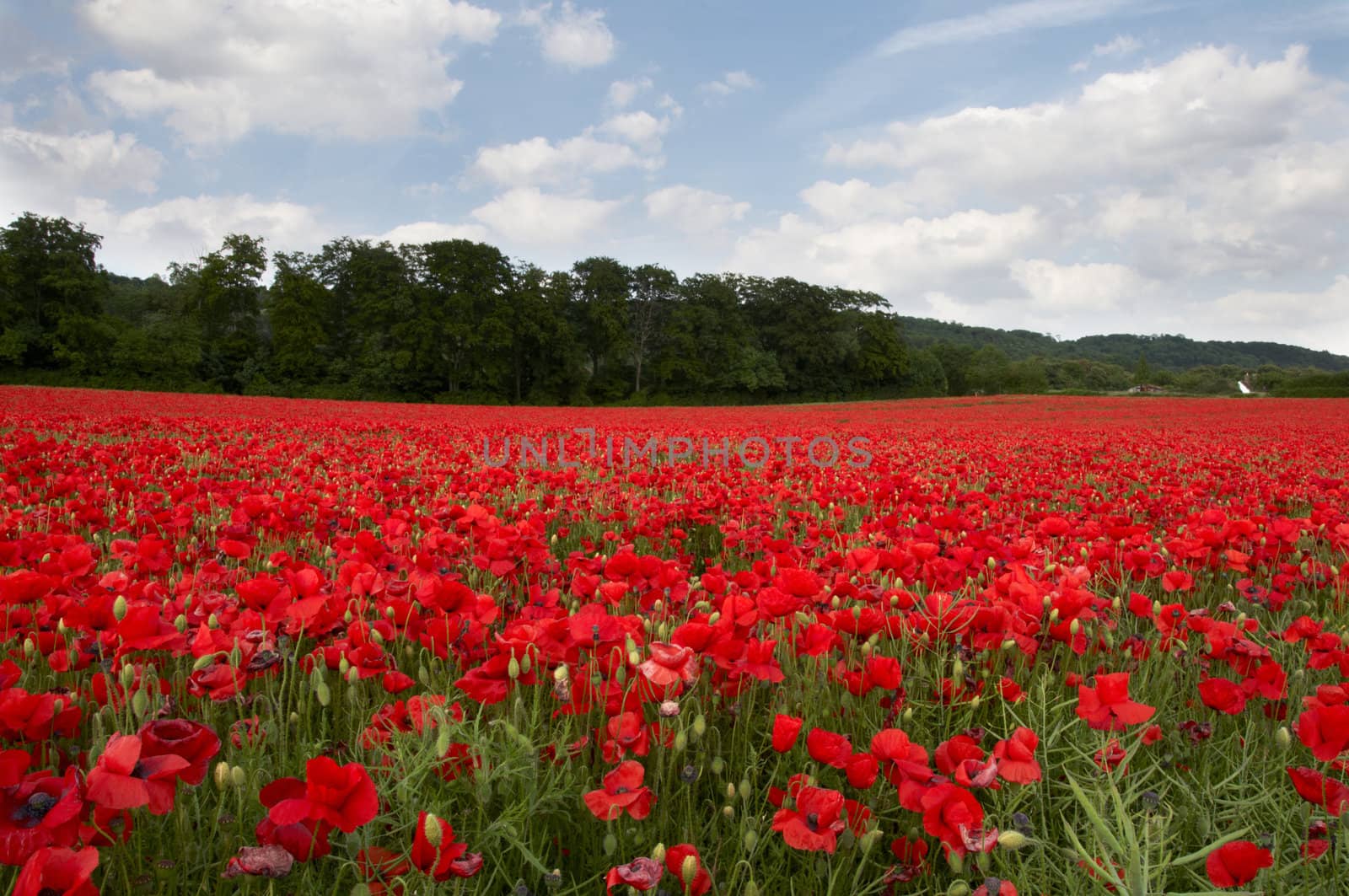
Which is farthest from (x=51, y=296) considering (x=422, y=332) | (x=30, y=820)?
(x=30, y=820)

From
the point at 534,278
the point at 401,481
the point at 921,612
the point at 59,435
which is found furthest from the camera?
the point at 534,278

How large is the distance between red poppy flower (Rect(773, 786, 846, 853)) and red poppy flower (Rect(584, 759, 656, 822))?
0.81 feet

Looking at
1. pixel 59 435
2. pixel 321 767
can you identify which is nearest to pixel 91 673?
pixel 321 767

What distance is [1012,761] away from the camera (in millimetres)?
1324

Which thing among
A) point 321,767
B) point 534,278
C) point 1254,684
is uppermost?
point 534,278

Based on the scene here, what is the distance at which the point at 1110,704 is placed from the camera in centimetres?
147

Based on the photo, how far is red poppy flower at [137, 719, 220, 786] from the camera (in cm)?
115

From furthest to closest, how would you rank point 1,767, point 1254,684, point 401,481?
point 401,481 < point 1254,684 < point 1,767

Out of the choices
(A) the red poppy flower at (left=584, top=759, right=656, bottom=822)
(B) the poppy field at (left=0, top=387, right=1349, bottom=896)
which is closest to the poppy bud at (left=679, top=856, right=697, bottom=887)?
(B) the poppy field at (left=0, top=387, right=1349, bottom=896)

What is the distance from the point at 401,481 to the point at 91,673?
4.30m

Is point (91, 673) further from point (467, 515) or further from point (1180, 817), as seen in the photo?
point (1180, 817)

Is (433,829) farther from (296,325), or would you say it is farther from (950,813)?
(296,325)

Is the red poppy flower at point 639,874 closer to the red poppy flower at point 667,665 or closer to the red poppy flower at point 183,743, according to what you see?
the red poppy flower at point 667,665

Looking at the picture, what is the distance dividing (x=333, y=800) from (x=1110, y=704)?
145cm
